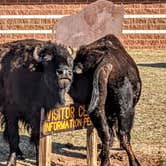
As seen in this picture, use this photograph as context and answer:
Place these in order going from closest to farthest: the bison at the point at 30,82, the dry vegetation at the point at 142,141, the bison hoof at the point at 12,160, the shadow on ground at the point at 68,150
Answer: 1. the bison at the point at 30,82
2. the bison hoof at the point at 12,160
3. the dry vegetation at the point at 142,141
4. the shadow on ground at the point at 68,150

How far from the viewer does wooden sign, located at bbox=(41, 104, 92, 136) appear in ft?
24.9

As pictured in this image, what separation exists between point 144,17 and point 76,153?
15.1 meters

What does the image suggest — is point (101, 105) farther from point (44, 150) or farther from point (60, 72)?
point (44, 150)

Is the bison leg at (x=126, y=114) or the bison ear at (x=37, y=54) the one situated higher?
the bison ear at (x=37, y=54)

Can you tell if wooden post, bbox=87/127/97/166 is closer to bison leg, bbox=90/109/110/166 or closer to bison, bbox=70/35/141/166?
bison, bbox=70/35/141/166

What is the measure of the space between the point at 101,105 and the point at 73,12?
1637cm

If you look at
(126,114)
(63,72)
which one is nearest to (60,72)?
(63,72)

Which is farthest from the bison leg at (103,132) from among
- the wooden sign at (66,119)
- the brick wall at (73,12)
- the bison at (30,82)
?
the brick wall at (73,12)

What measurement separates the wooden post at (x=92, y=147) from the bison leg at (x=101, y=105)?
608 mm

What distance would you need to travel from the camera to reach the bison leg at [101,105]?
8.10 metres

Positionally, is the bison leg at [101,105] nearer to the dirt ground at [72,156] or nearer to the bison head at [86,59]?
the bison head at [86,59]

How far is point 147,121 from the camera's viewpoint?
11.8 meters

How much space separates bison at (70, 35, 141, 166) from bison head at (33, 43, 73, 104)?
0.44m

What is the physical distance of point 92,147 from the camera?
891 centimetres
